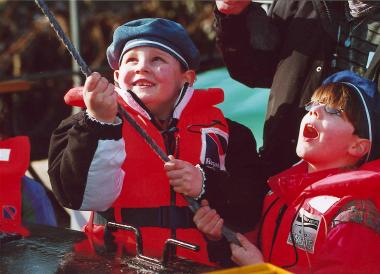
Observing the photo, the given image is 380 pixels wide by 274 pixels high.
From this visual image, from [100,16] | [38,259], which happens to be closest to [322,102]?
[38,259]

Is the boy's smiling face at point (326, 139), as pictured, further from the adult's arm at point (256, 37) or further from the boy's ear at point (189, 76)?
the adult's arm at point (256, 37)

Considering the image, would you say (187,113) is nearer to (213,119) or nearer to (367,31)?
(213,119)

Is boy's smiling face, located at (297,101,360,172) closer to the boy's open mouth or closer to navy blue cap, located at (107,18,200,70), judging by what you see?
the boy's open mouth

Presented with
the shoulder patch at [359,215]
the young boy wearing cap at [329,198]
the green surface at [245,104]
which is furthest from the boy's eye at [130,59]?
the green surface at [245,104]

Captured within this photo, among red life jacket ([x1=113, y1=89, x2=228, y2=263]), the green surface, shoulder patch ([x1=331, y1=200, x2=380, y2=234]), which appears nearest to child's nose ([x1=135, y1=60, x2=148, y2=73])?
red life jacket ([x1=113, y1=89, x2=228, y2=263])

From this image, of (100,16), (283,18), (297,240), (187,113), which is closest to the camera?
(297,240)

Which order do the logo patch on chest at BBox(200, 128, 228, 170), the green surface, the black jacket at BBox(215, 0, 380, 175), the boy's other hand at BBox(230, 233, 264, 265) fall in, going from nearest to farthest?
the boy's other hand at BBox(230, 233, 264, 265) → the logo patch on chest at BBox(200, 128, 228, 170) → the black jacket at BBox(215, 0, 380, 175) → the green surface

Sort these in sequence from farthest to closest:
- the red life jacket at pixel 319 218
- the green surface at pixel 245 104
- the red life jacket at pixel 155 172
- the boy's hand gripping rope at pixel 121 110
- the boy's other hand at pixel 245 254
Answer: the green surface at pixel 245 104 → the red life jacket at pixel 155 172 → the boy's other hand at pixel 245 254 → the red life jacket at pixel 319 218 → the boy's hand gripping rope at pixel 121 110

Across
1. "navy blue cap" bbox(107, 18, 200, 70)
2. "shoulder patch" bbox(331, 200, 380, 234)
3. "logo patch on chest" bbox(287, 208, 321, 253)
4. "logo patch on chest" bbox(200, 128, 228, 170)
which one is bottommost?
"logo patch on chest" bbox(287, 208, 321, 253)

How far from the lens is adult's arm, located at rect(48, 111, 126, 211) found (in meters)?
1.90

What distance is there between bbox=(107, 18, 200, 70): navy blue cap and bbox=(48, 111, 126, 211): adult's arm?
1.01 ft

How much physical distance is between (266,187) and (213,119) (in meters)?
0.27

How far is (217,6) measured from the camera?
2500mm

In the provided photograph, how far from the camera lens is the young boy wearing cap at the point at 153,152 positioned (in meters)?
1.94
